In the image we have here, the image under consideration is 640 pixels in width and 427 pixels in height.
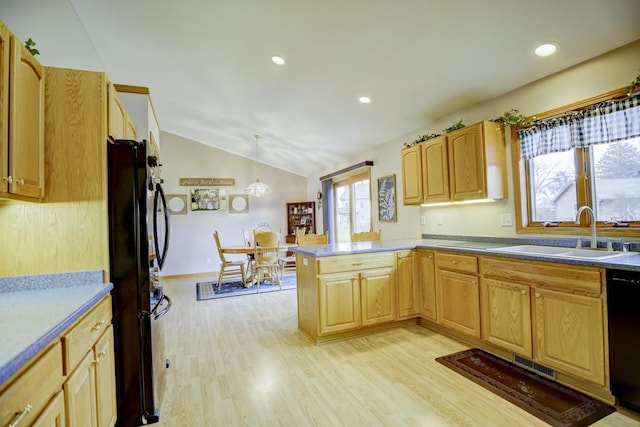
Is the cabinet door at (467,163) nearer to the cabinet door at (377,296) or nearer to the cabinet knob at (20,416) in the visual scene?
the cabinet door at (377,296)

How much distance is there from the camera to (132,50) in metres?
3.53

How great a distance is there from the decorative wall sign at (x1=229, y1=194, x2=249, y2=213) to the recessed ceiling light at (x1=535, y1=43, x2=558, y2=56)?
20.3 feet

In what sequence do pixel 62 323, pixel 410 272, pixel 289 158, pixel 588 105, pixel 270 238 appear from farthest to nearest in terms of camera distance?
pixel 289 158 < pixel 270 238 < pixel 410 272 < pixel 588 105 < pixel 62 323

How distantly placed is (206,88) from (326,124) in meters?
1.75

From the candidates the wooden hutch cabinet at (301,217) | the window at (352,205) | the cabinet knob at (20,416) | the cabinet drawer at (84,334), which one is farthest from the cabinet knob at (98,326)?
the wooden hutch cabinet at (301,217)

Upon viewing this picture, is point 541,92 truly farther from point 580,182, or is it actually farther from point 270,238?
point 270,238

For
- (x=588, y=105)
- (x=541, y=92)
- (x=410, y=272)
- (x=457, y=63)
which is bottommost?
(x=410, y=272)

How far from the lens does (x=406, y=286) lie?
3207 millimetres

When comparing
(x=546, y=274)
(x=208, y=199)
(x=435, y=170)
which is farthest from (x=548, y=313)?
(x=208, y=199)

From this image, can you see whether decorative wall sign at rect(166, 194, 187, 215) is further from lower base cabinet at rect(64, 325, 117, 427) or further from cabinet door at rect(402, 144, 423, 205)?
lower base cabinet at rect(64, 325, 117, 427)

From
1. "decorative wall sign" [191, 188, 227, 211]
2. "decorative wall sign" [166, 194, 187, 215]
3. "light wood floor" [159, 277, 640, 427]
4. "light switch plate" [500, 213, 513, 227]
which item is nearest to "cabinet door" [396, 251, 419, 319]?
"light wood floor" [159, 277, 640, 427]

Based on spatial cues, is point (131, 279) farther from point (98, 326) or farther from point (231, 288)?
point (231, 288)

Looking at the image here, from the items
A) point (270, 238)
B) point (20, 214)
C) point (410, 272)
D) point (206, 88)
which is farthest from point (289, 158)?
point (20, 214)

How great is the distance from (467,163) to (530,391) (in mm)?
1932
